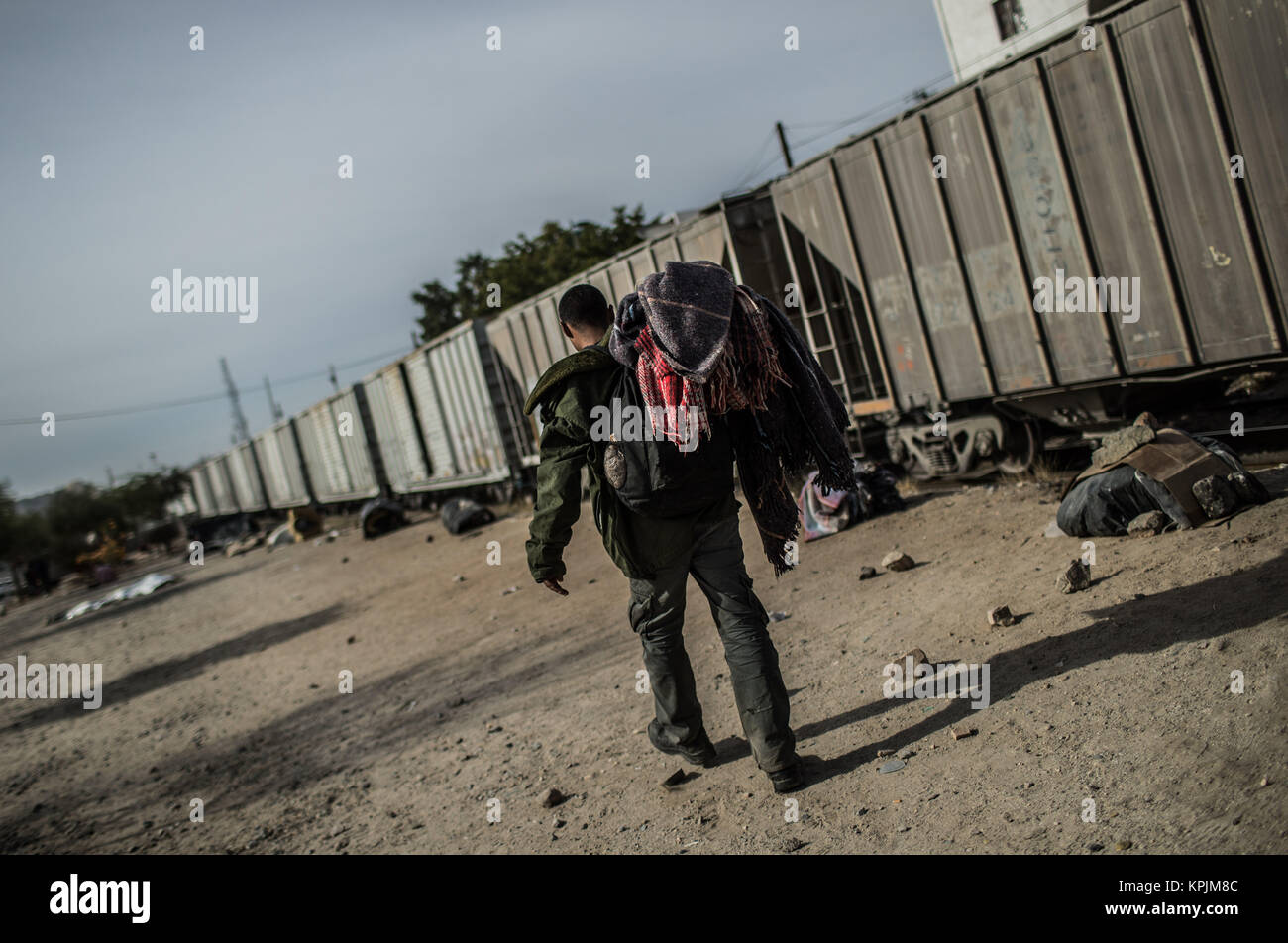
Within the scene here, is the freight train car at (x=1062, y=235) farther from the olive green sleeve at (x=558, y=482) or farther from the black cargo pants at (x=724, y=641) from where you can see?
the olive green sleeve at (x=558, y=482)

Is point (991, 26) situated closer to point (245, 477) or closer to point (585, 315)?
point (585, 315)

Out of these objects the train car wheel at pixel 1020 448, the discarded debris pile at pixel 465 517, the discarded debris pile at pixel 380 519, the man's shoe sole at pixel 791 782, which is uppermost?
the discarded debris pile at pixel 380 519

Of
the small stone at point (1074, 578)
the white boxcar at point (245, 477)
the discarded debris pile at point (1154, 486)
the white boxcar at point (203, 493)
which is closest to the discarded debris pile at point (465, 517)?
the discarded debris pile at point (1154, 486)

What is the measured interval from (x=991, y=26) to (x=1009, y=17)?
1.95 ft

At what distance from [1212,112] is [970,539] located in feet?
9.71

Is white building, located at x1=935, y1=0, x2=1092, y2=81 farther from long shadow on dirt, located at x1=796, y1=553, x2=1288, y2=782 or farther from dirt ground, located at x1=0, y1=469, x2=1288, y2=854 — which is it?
long shadow on dirt, located at x1=796, y1=553, x2=1288, y2=782

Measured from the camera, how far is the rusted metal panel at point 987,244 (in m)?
6.86

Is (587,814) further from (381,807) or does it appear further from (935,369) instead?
(935,369)

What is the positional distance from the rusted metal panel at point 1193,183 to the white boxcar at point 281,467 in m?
31.6

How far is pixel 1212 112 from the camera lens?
5254mm

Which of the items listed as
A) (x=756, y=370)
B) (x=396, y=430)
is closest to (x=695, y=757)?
(x=756, y=370)

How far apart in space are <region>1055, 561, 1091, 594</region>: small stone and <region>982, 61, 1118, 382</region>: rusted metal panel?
273 cm

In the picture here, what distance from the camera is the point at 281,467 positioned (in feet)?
118

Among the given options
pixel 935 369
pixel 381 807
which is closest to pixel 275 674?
pixel 381 807
